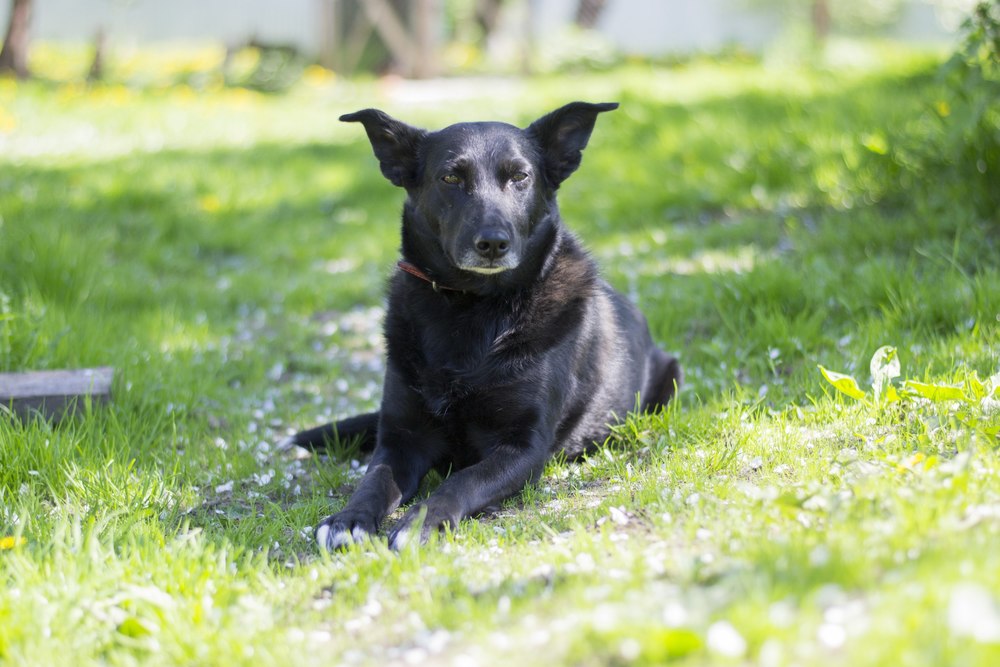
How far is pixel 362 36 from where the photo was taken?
14.9 metres

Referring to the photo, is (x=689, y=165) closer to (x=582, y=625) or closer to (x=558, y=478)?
(x=558, y=478)

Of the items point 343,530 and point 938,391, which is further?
point 938,391

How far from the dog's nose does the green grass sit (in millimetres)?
868

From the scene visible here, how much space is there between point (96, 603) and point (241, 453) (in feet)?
4.92

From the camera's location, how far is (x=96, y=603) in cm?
240

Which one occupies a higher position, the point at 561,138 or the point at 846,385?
the point at 561,138

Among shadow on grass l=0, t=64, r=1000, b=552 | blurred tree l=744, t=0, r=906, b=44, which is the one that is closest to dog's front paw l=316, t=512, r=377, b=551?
shadow on grass l=0, t=64, r=1000, b=552

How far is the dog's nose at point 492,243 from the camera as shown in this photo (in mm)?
3301

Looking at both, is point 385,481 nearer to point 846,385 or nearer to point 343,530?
point 343,530

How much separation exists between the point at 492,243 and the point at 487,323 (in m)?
0.38

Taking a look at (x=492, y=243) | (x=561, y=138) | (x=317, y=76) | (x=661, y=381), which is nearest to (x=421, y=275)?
(x=492, y=243)

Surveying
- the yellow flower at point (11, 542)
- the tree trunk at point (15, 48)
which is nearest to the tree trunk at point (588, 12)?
the tree trunk at point (15, 48)

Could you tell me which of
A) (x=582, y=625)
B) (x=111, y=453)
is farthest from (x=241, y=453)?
(x=582, y=625)

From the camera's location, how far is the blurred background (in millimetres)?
13422
